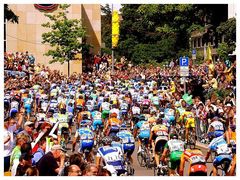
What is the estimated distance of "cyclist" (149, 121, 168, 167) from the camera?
13.8m

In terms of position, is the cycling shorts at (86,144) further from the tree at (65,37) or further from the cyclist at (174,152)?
the tree at (65,37)

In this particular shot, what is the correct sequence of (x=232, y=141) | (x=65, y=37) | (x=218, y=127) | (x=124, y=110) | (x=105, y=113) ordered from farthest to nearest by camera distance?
(x=65, y=37), (x=124, y=110), (x=105, y=113), (x=218, y=127), (x=232, y=141)

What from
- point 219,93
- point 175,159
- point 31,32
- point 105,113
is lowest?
point 175,159

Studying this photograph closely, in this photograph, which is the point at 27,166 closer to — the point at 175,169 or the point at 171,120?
the point at 175,169

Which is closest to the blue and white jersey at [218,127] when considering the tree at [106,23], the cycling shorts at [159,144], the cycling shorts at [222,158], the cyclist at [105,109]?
the cycling shorts at [159,144]

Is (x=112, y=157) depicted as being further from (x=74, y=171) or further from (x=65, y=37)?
Answer: (x=65, y=37)

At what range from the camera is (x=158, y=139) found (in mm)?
13938

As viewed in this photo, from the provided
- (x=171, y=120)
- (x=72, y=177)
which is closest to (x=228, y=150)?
(x=72, y=177)

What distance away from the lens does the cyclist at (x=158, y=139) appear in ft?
45.2

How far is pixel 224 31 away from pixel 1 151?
1875cm

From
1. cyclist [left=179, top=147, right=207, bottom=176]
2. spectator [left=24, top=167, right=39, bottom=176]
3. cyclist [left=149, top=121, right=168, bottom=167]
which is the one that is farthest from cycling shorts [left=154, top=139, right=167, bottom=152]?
spectator [left=24, top=167, right=39, bottom=176]

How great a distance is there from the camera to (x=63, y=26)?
46.7 metres

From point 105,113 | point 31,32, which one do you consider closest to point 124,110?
point 105,113

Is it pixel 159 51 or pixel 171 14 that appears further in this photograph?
pixel 159 51
